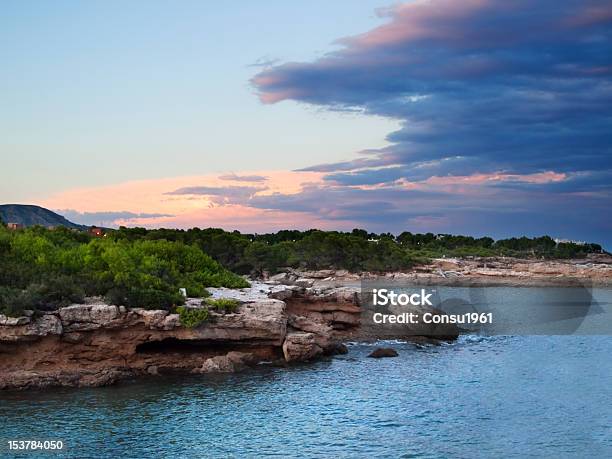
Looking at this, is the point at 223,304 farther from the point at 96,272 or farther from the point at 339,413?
the point at 339,413

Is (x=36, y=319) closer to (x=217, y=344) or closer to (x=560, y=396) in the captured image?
(x=217, y=344)

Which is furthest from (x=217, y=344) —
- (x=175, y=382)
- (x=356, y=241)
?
(x=356, y=241)

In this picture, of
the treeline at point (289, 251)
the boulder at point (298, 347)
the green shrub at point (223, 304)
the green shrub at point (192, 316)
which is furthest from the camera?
the treeline at point (289, 251)

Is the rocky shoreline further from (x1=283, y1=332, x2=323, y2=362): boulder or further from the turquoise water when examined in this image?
the turquoise water

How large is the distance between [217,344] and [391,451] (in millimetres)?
17563

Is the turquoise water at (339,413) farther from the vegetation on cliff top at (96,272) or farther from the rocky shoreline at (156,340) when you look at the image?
the vegetation on cliff top at (96,272)

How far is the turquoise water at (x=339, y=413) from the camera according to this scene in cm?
2650

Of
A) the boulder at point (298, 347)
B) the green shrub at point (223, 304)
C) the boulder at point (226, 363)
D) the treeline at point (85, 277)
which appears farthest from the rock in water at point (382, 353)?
the treeline at point (85, 277)

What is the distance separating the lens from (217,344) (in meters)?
41.2

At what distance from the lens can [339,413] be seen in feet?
102

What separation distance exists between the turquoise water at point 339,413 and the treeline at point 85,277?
17.4ft

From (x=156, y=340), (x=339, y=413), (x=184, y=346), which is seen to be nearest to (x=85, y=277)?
(x=156, y=340)

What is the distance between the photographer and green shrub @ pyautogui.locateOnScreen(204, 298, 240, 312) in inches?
1604

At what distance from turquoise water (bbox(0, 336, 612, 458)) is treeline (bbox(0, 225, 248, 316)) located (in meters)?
5.30
